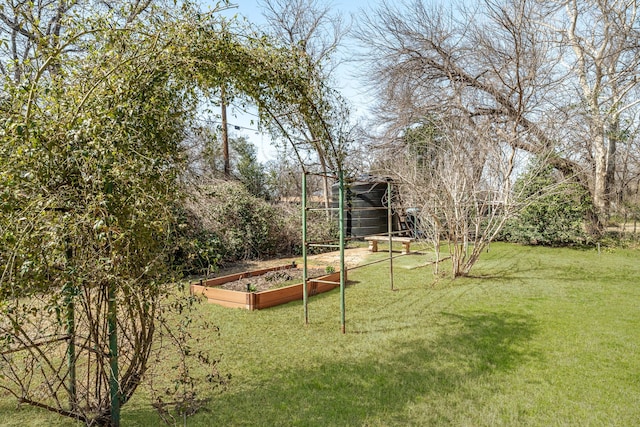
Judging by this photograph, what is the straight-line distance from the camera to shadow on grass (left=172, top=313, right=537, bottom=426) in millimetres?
2498

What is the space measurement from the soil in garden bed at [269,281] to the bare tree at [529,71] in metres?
5.10

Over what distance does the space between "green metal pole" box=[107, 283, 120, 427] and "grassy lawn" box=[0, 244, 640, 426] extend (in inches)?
11.5

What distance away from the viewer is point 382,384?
2.94 meters

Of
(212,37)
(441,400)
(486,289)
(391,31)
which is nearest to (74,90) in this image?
(212,37)

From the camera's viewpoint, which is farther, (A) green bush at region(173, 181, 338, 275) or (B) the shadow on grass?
(A) green bush at region(173, 181, 338, 275)

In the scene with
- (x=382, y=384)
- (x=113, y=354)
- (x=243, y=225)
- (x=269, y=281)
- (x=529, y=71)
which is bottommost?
(x=382, y=384)

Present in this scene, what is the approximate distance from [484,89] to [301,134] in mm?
8452

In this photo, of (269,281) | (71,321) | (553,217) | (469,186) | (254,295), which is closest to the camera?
(71,321)

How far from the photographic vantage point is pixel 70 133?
5.70ft

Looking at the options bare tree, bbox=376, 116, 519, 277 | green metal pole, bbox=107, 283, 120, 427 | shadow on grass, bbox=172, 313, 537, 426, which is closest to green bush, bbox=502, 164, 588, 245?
bare tree, bbox=376, 116, 519, 277

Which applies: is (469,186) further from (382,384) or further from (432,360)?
(382,384)

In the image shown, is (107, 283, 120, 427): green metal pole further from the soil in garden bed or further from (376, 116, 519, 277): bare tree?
(376, 116, 519, 277): bare tree

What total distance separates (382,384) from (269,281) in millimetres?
3467

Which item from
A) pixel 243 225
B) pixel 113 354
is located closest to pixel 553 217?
pixel 243 225
